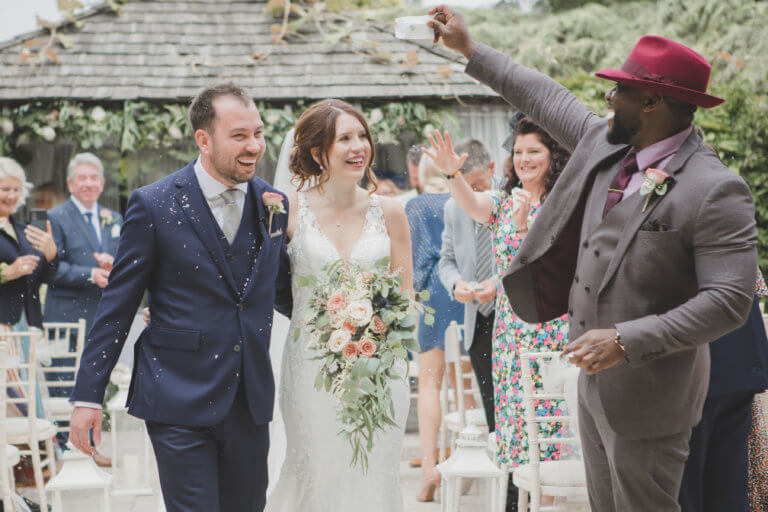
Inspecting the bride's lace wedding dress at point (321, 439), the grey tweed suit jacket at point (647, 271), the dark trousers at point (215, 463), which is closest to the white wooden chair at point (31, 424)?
the bride's lace wedding dress at point (321, 439)

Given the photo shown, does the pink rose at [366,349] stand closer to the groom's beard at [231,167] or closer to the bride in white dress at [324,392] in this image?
the bride in white dress at [324,392]

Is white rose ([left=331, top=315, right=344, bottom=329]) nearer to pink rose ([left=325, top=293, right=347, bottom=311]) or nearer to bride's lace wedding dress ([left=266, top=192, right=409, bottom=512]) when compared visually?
pink rose ([left=325, top=293, right=347, bottom=311])

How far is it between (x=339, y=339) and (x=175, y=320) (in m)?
0.76

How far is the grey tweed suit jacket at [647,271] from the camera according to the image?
8.31 feet

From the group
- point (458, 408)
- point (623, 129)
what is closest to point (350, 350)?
point (623, 129)

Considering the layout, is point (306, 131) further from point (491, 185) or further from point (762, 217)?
point (762, 217)

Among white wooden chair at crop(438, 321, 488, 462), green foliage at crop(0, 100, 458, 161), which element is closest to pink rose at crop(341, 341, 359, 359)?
white wooden chair at crop(438, 321, 488, 462)

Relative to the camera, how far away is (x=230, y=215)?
11.2 ft

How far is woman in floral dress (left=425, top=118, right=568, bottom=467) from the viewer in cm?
484

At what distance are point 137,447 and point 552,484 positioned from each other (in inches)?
206

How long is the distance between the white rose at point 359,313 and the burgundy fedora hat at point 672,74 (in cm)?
146

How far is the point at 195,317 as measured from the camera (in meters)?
3.24

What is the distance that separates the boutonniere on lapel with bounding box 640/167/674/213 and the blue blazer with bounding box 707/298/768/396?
1.80 meters

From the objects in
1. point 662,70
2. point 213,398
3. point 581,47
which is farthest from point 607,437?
point 581,47
